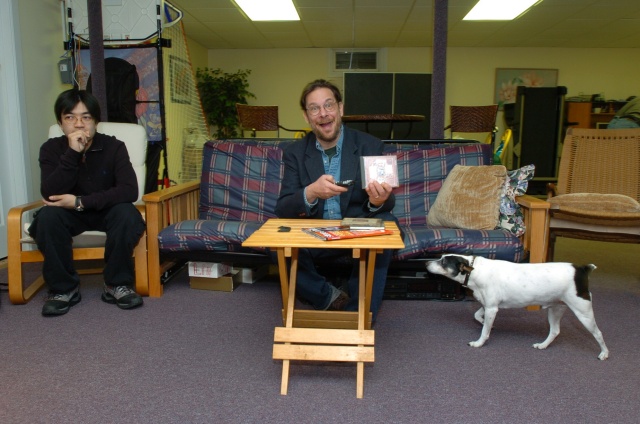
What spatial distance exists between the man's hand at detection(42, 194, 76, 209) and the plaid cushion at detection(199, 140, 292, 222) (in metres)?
0.77

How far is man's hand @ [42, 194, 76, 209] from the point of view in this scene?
2357 millimetres

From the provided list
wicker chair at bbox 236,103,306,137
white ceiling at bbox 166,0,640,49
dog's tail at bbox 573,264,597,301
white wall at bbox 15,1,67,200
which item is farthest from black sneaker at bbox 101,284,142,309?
white ceiling at bbox 166,0,640,49

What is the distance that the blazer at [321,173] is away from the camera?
6.86ft

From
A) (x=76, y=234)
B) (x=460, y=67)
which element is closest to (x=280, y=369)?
(x=76, y=234)

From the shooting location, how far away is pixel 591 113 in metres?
7.82

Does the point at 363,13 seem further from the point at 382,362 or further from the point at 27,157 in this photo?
the point at 382,362

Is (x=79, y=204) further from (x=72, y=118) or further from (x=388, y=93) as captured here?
(x=388, y=93)

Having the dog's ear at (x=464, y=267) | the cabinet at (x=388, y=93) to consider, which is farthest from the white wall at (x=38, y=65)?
the cabinet at (x=388, y=93)

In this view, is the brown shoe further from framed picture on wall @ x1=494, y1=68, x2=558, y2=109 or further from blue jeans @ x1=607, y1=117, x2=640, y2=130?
framed picture on wall @ x1=494, y1=68, x2=558, y2=109

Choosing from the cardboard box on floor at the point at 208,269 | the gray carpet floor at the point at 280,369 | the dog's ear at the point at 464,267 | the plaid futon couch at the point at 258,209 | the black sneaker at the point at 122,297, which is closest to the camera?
the gray carpet floor at the point at 280,369

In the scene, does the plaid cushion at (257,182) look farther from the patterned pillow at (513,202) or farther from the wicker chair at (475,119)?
the wicker chair at (475,119)

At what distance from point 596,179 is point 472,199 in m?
1.06

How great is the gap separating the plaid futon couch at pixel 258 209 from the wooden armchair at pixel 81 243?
0.07 metres

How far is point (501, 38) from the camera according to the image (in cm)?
761
